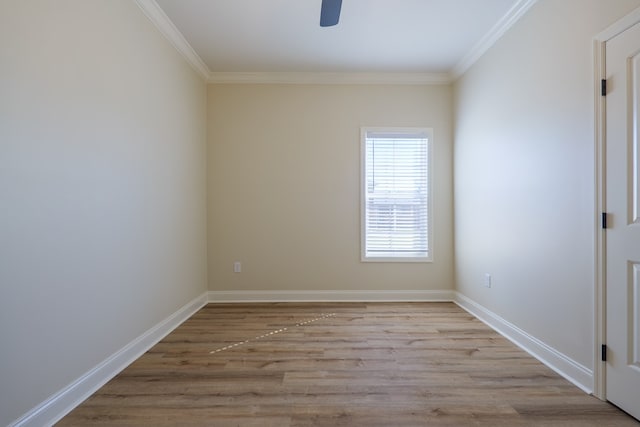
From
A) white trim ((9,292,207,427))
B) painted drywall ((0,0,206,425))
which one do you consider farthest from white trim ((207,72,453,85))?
white trim ((9,292,207,427))

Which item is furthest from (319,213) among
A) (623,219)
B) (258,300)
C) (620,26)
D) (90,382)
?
(620,26)

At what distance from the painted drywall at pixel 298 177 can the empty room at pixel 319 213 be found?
3 cm

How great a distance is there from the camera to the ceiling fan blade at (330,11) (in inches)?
76.5

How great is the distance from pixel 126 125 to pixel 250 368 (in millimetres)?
1995

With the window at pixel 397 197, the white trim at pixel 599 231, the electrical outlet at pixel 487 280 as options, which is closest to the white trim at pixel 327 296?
the window at pixel 397 197

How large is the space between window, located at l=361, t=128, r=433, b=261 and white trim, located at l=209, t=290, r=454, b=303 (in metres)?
0.44

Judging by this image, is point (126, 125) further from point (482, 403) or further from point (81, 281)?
point (482, 403)

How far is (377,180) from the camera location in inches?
165

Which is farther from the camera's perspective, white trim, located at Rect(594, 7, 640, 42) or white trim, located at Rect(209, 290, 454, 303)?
white trim, located at Rect(209, 290, 454, 303)

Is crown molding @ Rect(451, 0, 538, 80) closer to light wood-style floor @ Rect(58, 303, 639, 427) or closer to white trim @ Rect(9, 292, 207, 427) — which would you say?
light wood-style floor @ Rect(58, 303, 639, 427)

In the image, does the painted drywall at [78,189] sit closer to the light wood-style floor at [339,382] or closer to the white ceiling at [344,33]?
the light wood-style floor at [339,382]

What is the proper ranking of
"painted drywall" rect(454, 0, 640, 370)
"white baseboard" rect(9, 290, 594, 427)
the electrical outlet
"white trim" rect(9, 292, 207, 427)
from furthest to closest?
the electrical outlet, "painted drywall" rect(454, 0, 640, 370), "white baseboard" rect(9, 290, 594, 427), "white trim" rect(9, 292, 207, 427)

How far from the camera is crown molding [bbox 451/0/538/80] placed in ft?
8.86

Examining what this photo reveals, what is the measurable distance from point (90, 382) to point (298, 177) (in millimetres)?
2819
